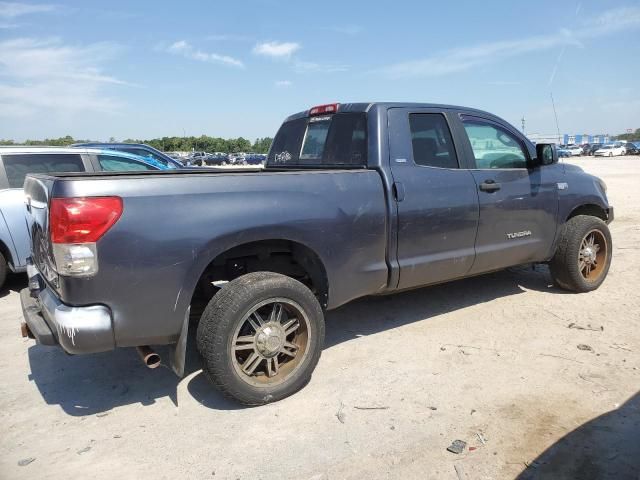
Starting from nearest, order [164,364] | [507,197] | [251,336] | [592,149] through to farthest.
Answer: [251,336]
[164,364]
[507,197]
[592,149]

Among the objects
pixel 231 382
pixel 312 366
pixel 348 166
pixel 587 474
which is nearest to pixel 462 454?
pixel 587 474

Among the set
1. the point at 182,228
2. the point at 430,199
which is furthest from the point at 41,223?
the point at 430,199

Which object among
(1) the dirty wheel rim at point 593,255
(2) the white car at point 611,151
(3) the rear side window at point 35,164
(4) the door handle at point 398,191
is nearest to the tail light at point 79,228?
(4) the door handle at point 398,191

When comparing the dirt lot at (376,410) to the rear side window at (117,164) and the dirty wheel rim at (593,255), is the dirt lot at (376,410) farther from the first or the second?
the rear side window at (117,164)

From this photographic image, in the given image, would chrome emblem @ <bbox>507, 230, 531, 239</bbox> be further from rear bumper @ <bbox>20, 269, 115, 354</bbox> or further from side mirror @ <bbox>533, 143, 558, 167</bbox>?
rear bumper @ <bbox>20, 269, 115, 354</bbox>

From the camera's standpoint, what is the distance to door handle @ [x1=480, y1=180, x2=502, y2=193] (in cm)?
432

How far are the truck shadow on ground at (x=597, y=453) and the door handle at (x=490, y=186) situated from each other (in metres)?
2.02

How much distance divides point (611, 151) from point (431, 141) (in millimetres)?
59096

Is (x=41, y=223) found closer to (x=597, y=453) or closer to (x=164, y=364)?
(x=164, y=364)

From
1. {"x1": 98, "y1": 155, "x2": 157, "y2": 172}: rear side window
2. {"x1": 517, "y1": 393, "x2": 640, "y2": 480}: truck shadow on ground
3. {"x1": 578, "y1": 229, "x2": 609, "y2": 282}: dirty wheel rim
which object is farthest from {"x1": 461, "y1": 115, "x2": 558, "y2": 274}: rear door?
{"x1": 98, "y1": 155, "x2": 157, "y2": 172}: rear side window

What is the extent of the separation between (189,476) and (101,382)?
1.40 metres

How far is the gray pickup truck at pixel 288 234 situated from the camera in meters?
2.71

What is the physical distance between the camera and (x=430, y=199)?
3.94 meters

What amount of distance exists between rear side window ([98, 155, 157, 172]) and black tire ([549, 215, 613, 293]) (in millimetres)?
5065
